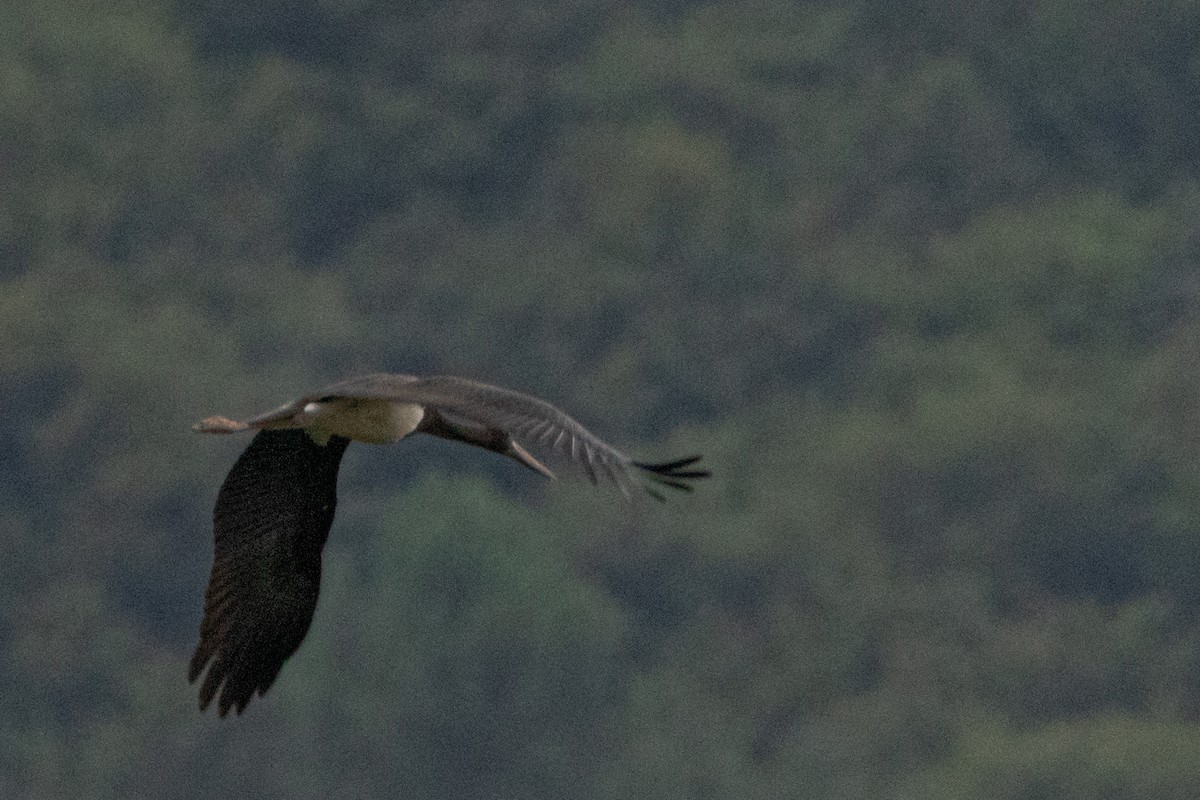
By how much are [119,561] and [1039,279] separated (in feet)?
55.4

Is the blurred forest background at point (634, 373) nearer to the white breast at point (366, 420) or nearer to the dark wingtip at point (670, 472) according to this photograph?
the white breast at point (366, 420)

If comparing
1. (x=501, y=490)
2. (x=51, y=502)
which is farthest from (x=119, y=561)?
(x=501, y=490)

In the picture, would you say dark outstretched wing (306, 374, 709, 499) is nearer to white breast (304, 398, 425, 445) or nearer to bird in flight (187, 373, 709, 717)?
white breast (304, 398, 425, 445)

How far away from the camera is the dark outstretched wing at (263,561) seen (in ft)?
49.3

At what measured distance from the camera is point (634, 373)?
57219 mm

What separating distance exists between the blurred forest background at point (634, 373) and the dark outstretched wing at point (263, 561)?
1232 inches

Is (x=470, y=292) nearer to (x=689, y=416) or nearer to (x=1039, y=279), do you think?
(x=689, y=416)

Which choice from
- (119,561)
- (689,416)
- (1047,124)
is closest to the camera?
(119,561)

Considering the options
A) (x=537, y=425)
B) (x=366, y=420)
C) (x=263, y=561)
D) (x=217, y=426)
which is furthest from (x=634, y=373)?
(x=537, y=425)

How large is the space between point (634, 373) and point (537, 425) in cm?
4471

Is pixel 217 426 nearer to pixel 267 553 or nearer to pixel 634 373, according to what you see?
pixel 267 553

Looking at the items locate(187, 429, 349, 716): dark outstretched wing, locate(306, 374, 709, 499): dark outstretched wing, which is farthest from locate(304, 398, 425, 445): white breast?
locate(306, 374, 709, 499): dark outstretched wing

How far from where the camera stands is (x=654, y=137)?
6538 cm

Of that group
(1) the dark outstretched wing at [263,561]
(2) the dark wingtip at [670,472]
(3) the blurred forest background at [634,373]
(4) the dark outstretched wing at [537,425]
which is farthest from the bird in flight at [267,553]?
(3) the blurred forest background at [634,373]
